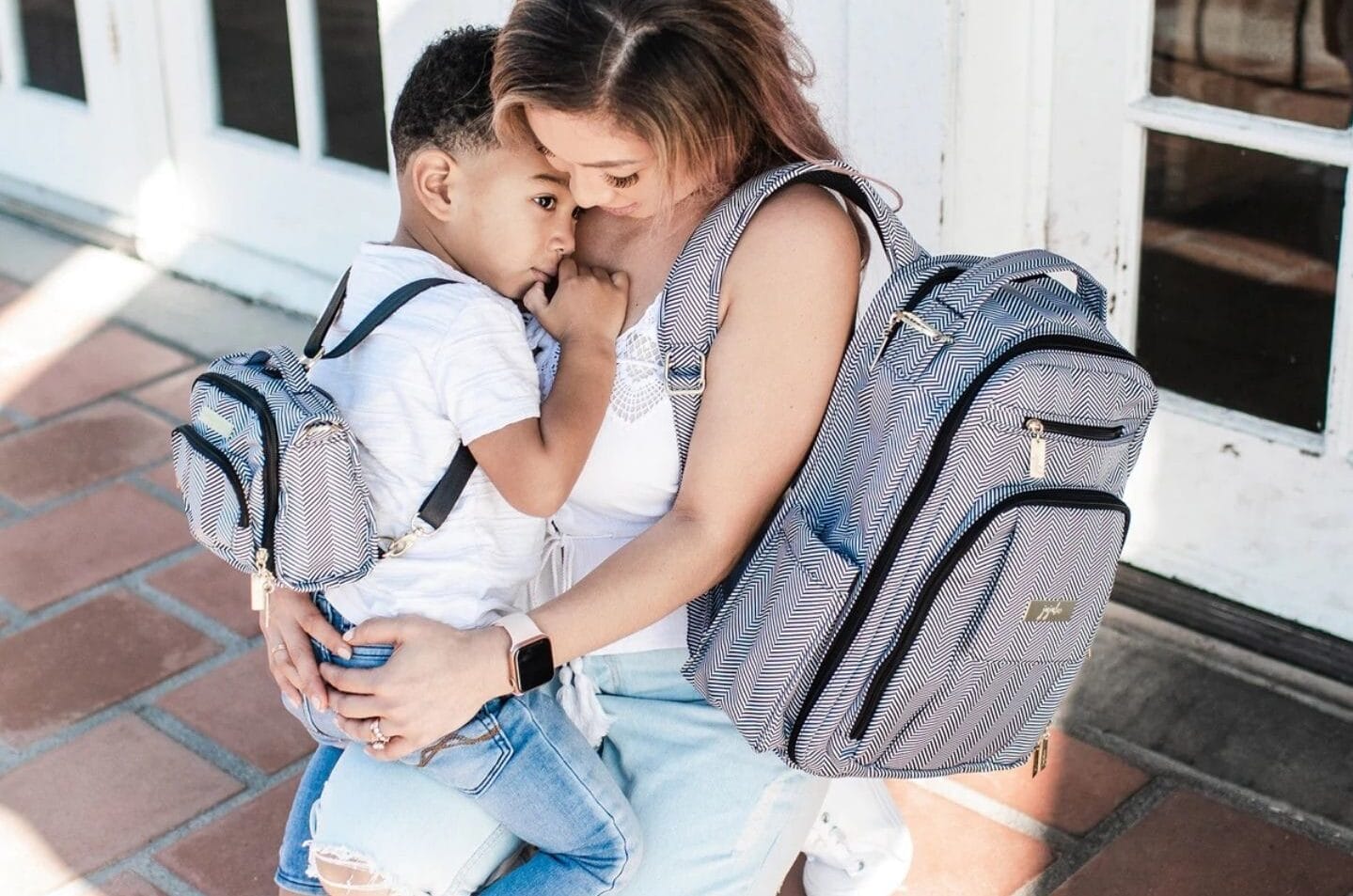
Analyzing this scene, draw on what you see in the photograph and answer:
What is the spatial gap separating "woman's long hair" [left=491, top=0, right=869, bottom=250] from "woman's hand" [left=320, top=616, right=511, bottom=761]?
0.51m

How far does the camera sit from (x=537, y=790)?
5.79ft

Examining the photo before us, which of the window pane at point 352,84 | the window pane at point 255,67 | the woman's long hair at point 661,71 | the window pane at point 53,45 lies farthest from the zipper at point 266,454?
the window pane at point 53,45

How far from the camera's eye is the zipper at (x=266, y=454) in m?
1.66

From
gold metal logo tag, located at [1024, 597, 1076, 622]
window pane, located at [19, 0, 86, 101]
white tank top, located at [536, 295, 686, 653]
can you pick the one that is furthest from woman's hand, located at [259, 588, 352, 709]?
window pane, located at [19, 0, 86, 101]

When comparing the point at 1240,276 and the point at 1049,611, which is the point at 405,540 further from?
the point at 1240,276

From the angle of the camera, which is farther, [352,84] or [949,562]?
[352,84]

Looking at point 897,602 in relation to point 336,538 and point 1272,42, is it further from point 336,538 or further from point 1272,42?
point 1272,42

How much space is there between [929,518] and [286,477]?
62 cm

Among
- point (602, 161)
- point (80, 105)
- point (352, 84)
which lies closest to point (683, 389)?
point (602, 161)

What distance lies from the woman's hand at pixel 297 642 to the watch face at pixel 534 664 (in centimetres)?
19

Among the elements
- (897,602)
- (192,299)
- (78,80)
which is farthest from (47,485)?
(897,602)

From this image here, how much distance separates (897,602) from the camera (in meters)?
1.62

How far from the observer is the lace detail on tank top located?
5.89ft

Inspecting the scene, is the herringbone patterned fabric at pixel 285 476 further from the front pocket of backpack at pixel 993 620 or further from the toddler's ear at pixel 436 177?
the front pocket of backpack at pixel 993 620
